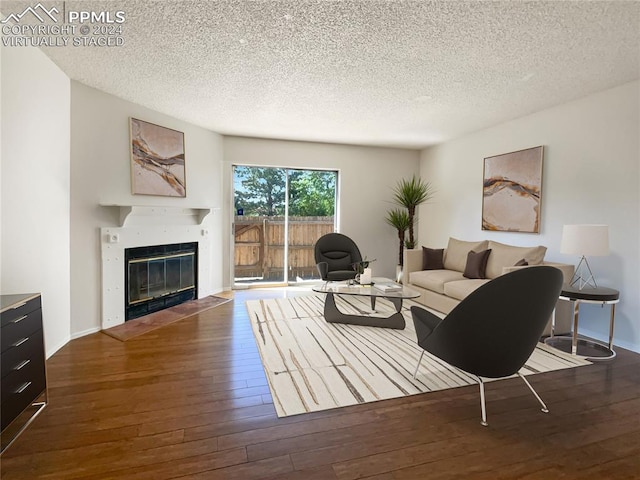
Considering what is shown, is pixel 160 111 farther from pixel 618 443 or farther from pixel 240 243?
pixel 618 443

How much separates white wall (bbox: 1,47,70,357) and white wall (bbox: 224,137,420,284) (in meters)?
2.81

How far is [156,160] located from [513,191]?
16.0 feet

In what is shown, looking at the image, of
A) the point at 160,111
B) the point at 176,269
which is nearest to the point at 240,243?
the point at 176,269

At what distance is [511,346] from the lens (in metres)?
2.07

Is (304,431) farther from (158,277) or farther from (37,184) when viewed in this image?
(158,277)

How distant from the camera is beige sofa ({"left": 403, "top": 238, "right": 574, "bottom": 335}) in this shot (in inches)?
148

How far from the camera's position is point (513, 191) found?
468cm

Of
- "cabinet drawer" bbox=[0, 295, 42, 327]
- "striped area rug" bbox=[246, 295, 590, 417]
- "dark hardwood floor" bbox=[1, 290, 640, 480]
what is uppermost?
"cabinet drawer" bbox=[0, 295, 42, 327]

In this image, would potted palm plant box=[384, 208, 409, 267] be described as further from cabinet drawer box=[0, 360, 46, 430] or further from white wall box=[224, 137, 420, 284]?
cabinet drawer box=[0, 360, 46, 430]

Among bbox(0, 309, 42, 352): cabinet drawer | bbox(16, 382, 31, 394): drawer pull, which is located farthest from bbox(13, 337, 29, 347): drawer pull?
bbox(16, 382, 31, 394): drawer pull

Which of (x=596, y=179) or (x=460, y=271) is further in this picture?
(x=460, y=271)

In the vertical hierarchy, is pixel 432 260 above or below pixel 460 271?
above

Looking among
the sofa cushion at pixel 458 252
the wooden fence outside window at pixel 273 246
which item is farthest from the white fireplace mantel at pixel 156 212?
the sofa cushion at pixel 458 252

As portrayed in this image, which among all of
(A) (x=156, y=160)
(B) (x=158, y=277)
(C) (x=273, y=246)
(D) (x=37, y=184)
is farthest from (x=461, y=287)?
(D) (x=37, y=184)
